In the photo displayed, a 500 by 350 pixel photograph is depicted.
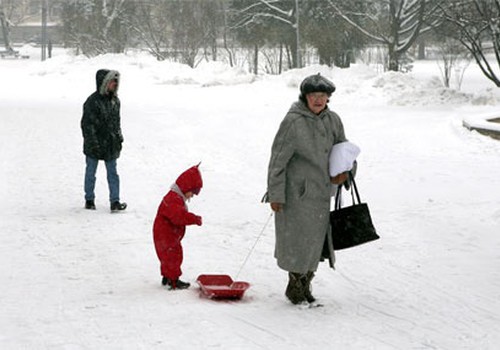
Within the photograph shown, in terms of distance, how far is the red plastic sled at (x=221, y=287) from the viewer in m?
6.78

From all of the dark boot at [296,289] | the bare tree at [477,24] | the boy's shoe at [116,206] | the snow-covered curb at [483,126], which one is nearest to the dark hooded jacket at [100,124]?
the boy's shoe at [116,206]

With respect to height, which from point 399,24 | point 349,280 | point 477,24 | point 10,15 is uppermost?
point 10,15

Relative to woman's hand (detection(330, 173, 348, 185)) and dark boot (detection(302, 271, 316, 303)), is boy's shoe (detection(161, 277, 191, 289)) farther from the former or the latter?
woman's hand (detection(330, 173, 348, 185))

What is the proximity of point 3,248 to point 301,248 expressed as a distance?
3.48 meters

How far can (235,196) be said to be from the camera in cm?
1188

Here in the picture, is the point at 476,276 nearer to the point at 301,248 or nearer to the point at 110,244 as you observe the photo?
the point at 301,248

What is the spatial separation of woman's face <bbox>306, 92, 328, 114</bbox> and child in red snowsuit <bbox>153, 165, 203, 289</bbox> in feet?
3.54

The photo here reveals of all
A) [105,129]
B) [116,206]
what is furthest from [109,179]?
[105,129]

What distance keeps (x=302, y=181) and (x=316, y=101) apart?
0.55 meters

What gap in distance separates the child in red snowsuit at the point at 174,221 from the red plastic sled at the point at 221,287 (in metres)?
0.23

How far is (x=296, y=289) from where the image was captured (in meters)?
6.63

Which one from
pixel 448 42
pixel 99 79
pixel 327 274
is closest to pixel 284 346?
pixel 327 274

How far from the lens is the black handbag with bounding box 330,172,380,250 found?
6465mm

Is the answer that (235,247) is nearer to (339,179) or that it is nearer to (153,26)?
(339,179)
